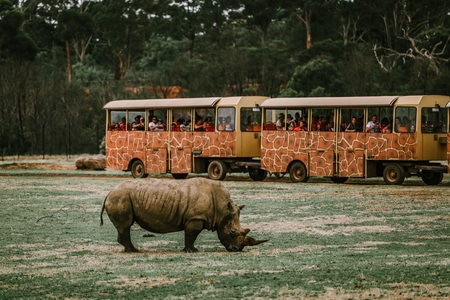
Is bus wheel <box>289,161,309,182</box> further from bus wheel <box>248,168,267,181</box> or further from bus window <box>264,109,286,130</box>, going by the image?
bus wheel <box>248,168,267,181</box>

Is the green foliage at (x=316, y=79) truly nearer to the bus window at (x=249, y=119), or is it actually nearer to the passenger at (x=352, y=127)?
the bus window at (x=249, y=119)

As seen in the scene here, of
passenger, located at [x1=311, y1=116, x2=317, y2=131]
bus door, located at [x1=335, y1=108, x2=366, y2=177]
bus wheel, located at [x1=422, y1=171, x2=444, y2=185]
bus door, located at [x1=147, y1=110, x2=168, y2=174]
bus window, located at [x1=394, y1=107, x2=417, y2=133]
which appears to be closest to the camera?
bus window, located at [x1=394, y1=107, x2=417, y2=133]

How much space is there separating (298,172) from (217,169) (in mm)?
3170

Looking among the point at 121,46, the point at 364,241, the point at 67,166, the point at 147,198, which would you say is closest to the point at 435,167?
the point at 364,241

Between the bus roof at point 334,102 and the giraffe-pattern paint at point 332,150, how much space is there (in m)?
0.97

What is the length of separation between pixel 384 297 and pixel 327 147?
883 inches

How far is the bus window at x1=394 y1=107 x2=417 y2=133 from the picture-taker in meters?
31.7

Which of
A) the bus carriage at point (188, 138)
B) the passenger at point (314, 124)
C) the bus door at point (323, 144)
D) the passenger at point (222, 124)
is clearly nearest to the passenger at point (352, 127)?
the bus door at point (323, 144)

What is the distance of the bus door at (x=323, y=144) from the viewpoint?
33188 mm

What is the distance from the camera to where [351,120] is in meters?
33.0

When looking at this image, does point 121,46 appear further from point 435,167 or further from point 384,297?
point 384,297

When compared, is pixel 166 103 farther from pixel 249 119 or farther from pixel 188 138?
pixel 249 119

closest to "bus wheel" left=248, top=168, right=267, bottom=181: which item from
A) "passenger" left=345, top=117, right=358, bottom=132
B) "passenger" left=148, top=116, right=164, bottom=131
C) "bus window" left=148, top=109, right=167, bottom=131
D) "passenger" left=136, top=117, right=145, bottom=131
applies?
"bus window" left=148, top=109, right=167, bottom=131

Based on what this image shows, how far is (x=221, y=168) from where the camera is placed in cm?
3541
